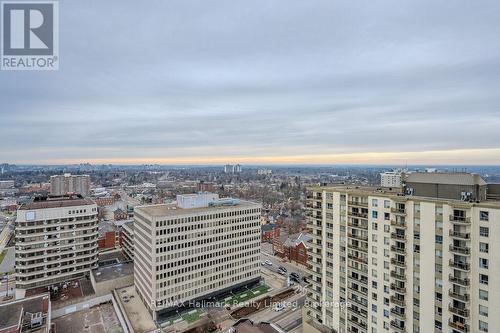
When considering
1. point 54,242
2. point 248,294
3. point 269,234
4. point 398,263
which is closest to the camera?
point 398,263

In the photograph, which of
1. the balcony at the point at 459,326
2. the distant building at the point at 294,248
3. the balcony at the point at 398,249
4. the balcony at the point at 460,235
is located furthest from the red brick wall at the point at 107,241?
the balcony at the point at 460,235

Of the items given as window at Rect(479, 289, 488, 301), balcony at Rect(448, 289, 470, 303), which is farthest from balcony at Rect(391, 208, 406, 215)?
window at Rect(479, 289, 488, 301)

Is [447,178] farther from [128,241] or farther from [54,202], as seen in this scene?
[54,202]

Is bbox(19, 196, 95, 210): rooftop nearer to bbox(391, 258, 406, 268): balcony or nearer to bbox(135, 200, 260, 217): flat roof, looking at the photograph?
bbox(135, 200, 260, 217): flat roof

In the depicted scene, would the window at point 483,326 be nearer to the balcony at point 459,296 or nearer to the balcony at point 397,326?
the balcony at point 459,296

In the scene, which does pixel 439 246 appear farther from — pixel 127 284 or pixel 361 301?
pixel 127 284

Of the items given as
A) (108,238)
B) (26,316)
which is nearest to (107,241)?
(108,238)

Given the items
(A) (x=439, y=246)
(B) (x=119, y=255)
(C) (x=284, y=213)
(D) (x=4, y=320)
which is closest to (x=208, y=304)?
(D) (x=4, y=320)
